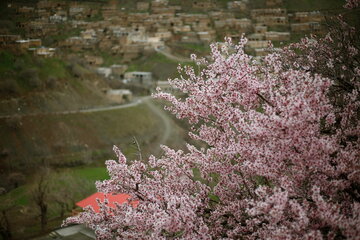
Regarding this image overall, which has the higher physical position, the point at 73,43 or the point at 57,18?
the point at 57,18

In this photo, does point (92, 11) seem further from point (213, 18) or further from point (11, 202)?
point (11, 202)

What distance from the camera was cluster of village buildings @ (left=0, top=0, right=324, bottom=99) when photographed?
2586 inches

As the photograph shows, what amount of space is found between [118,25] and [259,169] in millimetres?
99978

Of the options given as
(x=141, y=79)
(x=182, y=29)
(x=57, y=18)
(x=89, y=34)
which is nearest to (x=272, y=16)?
(x=141, y=79)

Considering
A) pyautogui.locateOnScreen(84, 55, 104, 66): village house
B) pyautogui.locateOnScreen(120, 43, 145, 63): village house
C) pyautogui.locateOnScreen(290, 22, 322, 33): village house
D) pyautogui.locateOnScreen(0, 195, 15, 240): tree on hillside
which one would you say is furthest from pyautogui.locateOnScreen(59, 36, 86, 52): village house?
pyautogui.locateOnScreen(290, 22, 322, 33): village house

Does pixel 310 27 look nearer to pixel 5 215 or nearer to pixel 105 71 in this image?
pixel 5 215

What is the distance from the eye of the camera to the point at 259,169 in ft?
15.3

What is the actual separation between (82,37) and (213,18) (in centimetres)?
3384

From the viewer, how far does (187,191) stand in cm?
642

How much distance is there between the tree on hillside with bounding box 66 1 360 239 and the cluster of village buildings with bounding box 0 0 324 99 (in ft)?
163

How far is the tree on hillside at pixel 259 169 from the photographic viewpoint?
13.8 ft

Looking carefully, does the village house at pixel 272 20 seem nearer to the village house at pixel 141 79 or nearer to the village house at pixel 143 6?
the village house at pixel 141 79

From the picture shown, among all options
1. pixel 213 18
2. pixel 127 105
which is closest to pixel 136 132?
A: pixel 127 105

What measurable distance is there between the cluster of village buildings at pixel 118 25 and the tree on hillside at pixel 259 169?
4956cm
